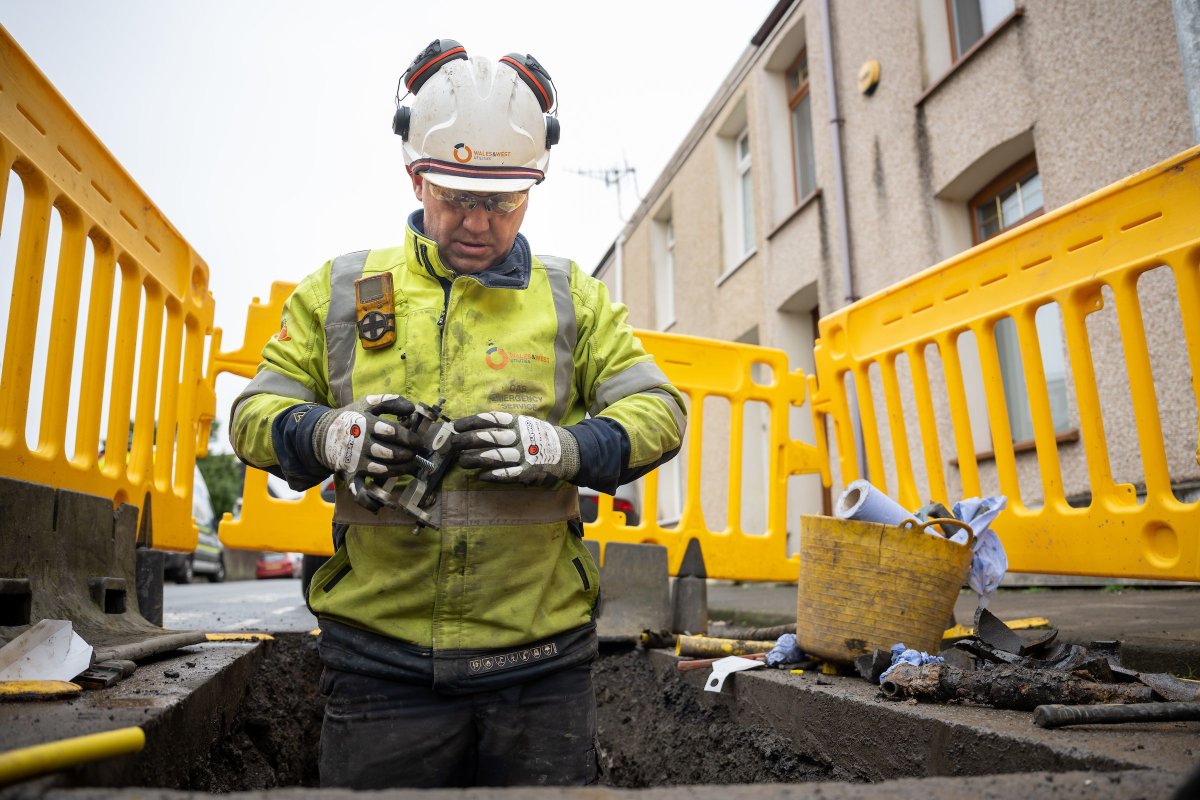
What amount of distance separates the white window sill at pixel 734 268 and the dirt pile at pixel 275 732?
9.04m

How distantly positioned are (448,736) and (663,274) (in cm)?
1499

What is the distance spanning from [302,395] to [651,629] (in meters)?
2.50

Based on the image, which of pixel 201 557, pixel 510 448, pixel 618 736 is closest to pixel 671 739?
pixel 618 736

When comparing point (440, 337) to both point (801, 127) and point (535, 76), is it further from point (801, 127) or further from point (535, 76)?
point (801, 127)

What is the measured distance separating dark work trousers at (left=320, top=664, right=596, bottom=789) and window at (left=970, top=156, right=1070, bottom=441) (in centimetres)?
590

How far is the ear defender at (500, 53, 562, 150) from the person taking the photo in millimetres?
2322

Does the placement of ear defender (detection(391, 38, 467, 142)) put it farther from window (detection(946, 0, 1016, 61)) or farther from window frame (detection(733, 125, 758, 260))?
window frame (detection(733, 125, 758, 260))

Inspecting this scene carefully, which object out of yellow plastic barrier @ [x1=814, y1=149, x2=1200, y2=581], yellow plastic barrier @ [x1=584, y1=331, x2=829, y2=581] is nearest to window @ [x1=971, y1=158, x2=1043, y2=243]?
yellow plastic barrier @ [x1=584, y1=331, x2=829, y2=581]

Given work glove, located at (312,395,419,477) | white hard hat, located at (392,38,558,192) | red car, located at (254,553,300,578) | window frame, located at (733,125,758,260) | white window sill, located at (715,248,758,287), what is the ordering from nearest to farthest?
work glove, located at (312,395,419,477) < white hard hat, located at (392,38,558,192) < white window sill, located at (715,248,758,287) < window frame, located at (733,125,758,260) < red car, located at (254,553,300,578)

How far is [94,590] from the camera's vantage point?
3.11 m

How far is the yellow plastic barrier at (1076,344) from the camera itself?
10.5ft

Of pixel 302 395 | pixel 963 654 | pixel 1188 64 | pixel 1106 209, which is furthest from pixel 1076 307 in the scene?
pixel 302 395

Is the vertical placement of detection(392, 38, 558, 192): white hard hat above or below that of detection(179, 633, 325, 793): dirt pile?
above

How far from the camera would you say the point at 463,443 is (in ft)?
6.41
